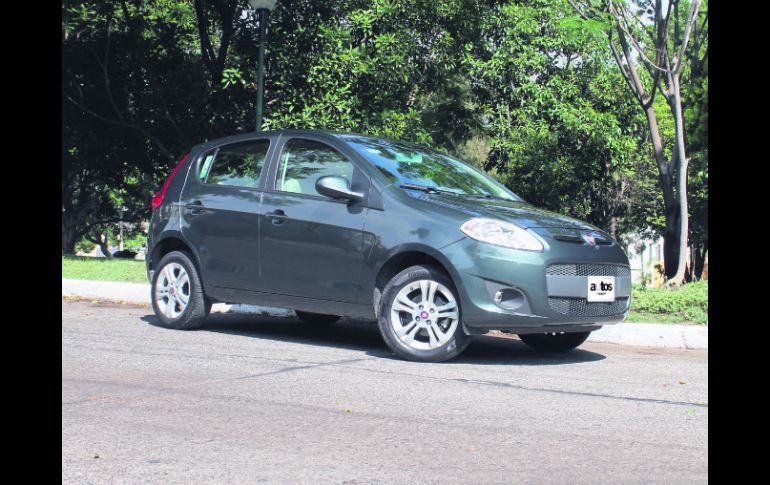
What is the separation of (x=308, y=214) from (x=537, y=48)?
51.6 feet

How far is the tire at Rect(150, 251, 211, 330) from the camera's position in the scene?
8789mm

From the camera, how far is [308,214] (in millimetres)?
7953

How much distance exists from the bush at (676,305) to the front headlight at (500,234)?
3.30 metres

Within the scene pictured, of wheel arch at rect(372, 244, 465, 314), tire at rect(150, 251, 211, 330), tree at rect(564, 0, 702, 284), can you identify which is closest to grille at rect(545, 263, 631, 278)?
wheel arch at rect(372, 244, 465, 314)

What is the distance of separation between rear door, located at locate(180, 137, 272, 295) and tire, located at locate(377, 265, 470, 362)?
4.93ft

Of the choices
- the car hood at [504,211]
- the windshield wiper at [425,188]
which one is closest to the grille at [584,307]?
the car hood at [504,211]

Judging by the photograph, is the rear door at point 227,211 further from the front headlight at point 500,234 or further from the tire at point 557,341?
the tire at point 557,341

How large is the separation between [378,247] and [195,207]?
86.2 inches

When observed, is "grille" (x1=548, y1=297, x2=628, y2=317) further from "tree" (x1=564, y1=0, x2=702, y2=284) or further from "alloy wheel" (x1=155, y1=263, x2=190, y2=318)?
"tree" (x1=564, y1=0, x2=702, y2=284)

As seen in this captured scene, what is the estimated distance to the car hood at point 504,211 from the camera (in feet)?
23.9
